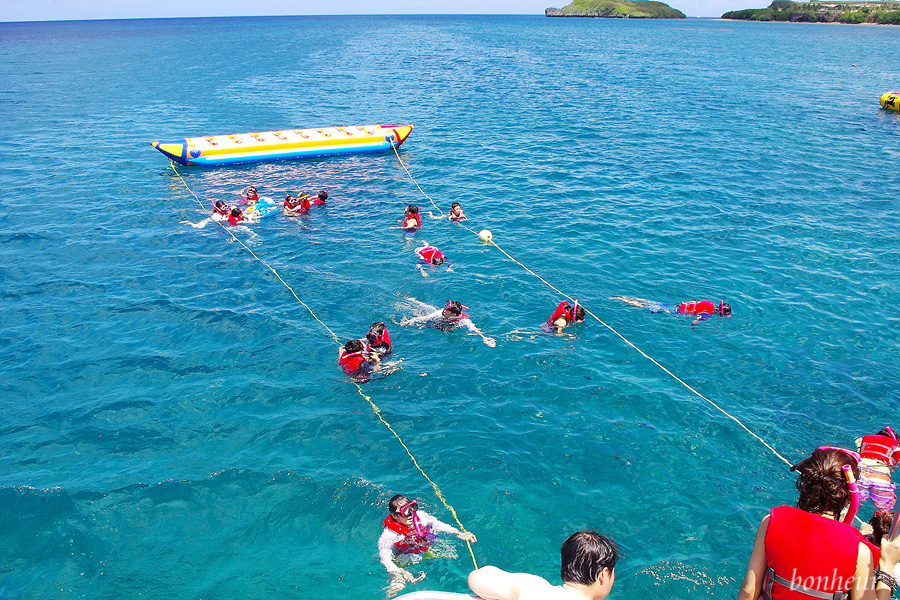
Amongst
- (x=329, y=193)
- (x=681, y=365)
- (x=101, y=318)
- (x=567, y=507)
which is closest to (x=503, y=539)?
(x=567, y=507)

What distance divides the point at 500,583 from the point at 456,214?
723 inches

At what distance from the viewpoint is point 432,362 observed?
12.8m

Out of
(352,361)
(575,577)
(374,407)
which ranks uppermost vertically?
(575,577)

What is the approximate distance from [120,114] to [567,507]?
149ft

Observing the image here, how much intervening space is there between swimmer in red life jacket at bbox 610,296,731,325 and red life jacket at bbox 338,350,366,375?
7708mm

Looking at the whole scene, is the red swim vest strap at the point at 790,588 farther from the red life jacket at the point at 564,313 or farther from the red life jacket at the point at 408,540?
the red life jacket at the point at 564,313

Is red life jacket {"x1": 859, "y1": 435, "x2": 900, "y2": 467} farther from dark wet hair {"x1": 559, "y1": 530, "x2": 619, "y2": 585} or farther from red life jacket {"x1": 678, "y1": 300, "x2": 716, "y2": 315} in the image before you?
dark wet hair {"x1": 559, "y1": 530, "x2": 619, "y2": 585}

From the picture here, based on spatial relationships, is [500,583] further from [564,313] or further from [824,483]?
[564,313]

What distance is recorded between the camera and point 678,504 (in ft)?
30.0

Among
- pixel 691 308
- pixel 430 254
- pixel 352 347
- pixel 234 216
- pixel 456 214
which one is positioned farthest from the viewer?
pixel 456 214

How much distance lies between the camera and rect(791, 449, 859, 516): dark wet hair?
3744mm

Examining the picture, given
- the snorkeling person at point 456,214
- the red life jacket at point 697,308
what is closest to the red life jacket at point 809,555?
the red life jacket at point 697,308

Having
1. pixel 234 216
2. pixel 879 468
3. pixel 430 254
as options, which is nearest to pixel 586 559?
pixel 879 468

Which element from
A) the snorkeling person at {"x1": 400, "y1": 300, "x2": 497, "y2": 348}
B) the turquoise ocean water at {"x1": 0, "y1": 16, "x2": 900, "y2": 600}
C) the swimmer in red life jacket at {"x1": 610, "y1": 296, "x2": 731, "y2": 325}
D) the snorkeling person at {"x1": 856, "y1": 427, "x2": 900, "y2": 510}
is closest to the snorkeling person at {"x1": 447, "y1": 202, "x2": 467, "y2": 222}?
the turquoise ocean water at {"x1": 0, "y1": 16, "x2": 900, "y2": 600}
